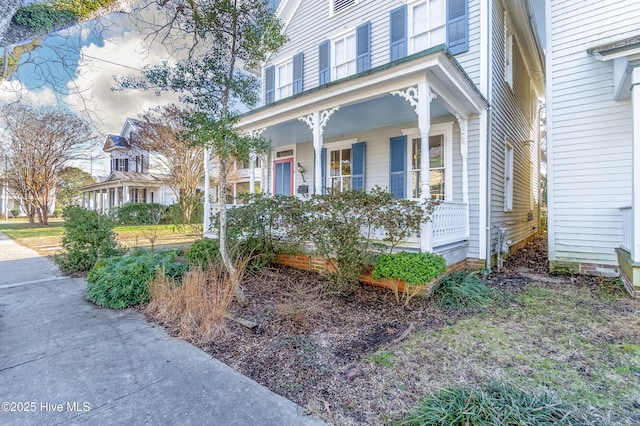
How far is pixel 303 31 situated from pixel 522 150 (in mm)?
8009

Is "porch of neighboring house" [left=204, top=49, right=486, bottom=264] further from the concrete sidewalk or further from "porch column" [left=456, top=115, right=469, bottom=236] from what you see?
the concrete sidewalk

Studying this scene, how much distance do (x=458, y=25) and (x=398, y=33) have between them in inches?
55.4

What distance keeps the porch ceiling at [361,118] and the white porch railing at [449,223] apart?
6.81 ft

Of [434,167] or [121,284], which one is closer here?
[121,284]

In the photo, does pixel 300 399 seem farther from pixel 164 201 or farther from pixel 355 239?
pixel 164 201

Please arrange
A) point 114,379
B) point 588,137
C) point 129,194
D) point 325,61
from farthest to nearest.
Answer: point 129,194 < point 325,61 < point 588,137 < point 114,379

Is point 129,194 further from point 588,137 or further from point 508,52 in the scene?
point 588,137

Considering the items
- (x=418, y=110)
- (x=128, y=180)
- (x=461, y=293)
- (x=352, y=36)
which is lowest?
(x=461, y=293)

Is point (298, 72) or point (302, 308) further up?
point (298, 72)

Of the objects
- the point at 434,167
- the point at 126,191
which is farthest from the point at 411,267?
the point at 126,191

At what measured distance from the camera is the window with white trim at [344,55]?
8.63 m

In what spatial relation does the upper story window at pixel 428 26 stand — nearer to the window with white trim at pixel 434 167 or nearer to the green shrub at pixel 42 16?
the window with white trim at pixel 434 167

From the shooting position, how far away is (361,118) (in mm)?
7137

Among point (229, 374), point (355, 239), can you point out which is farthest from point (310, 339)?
point (355, 239)
